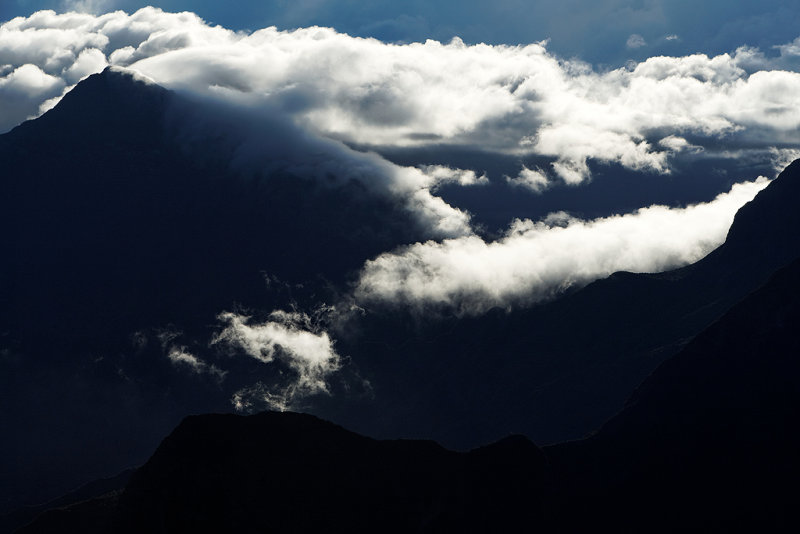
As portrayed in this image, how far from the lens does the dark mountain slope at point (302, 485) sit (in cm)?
15175

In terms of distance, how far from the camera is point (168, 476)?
508 feet

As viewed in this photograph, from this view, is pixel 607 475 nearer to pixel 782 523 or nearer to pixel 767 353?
pixel 782 523

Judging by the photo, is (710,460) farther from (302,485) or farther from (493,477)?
(302,485)

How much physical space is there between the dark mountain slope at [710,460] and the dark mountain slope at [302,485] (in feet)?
62.8

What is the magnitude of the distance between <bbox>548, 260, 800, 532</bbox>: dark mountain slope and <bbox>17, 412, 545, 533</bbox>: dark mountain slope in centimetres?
1915

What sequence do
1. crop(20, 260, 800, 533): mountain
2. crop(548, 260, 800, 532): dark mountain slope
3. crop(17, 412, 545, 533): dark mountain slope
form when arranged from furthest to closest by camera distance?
crop(548, 260, 800, 532): dark mountain slope → crop(20, 260, 800, 533): mountain → crop(17, 412, 545, 533): dark mountain slope

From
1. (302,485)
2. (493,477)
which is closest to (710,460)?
(493,477)

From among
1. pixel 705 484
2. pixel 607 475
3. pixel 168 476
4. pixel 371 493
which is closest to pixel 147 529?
pixel 168 476

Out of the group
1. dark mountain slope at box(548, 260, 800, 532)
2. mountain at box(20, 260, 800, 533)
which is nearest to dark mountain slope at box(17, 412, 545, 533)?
mountain at box(20, 260, 800, 533)

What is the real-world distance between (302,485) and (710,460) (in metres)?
82.0

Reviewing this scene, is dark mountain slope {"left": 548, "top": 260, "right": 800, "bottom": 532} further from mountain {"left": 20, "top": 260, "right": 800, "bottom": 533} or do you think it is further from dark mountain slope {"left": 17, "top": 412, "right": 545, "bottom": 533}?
dark mountain slope {"left": 17, "top": 412, "right": 545, "bottom": 533}

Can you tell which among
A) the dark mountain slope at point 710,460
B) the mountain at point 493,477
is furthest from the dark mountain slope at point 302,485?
the dark mountain slope at point 710,460

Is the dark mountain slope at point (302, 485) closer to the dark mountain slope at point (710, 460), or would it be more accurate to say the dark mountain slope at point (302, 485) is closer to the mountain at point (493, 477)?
the mountain at point (493, 477)

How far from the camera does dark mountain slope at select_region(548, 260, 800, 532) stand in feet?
576
